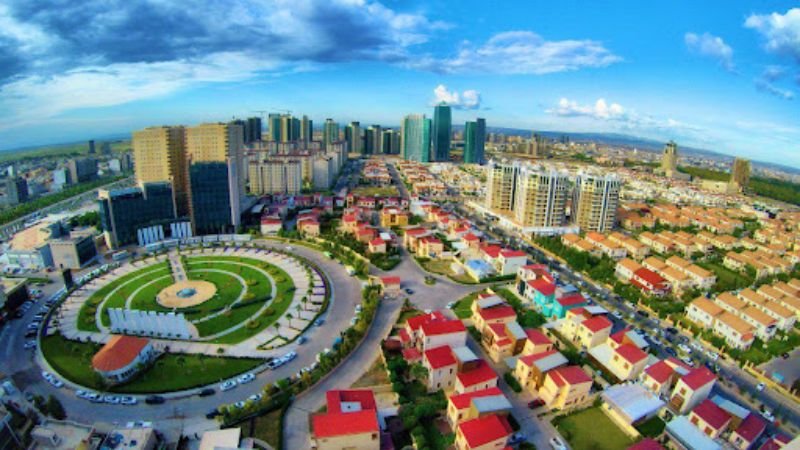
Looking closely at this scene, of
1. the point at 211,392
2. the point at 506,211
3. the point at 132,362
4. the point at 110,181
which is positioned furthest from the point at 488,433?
the point at 110,181

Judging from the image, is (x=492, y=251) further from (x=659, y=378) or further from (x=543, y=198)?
(x=659, y=378)

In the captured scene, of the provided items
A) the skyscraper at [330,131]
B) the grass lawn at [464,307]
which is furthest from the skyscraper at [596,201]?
the skyscraper at [330,131]

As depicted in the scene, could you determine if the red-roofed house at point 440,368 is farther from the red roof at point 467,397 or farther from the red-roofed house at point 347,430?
the red-roofed house at point 347,430

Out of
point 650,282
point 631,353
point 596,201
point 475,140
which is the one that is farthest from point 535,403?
point 475,140

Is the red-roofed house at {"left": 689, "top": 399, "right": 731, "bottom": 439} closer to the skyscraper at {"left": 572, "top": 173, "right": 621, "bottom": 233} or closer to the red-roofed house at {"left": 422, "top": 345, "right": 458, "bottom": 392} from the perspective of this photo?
the red-roofed house at {"left": 422, "top": 345, "right": 458, "bottom": 392}

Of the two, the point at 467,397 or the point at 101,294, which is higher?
the point at 467,397

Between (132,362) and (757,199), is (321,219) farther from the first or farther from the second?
(757,199)
